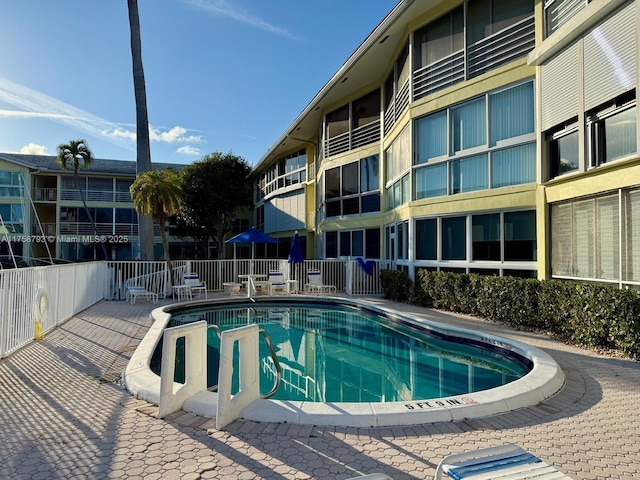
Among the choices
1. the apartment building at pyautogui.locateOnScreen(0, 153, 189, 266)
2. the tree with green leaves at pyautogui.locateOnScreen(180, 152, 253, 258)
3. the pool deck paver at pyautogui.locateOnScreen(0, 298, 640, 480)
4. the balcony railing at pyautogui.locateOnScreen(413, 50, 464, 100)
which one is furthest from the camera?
the apartment building at pyautogui.locateOnScreen(0, 153, 189, 266)

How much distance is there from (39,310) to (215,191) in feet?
65.1

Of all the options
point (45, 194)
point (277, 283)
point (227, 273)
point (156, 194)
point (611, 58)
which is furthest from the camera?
Result: point (45, 194)

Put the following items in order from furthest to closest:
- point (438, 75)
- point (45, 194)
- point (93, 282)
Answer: point (45, 194)
point (93, 282)
point (438, 75)

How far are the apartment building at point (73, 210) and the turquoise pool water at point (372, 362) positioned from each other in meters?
24.1

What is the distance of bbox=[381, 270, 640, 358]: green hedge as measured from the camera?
21.3 ft

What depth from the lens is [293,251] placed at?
631 inches

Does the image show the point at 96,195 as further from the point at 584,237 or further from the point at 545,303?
the point at 584,237

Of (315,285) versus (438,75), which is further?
(315,285)

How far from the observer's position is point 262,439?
357cm

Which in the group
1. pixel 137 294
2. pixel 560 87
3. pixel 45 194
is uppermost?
pixel 45 194

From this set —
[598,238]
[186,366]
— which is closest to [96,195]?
[186,366]

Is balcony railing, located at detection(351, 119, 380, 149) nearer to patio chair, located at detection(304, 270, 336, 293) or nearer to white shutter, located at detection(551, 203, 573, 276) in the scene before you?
patio chair, located at detection(304, 270, 336, 293)

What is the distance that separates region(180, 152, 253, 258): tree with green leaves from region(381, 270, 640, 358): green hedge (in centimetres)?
1765

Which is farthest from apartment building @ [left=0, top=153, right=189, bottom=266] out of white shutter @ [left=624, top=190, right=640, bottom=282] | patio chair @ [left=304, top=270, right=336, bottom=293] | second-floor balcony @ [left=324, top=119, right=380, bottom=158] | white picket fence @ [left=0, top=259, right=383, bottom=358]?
white shutter @ [left=624, top=190, right=640, bottom=282]
